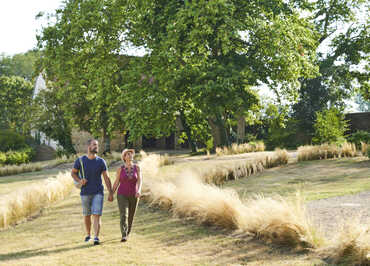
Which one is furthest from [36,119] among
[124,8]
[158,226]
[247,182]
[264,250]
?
[264,250]

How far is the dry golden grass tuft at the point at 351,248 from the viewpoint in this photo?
463 cm

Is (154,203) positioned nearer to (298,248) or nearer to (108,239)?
(108,239)

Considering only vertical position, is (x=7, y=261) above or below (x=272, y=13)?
below

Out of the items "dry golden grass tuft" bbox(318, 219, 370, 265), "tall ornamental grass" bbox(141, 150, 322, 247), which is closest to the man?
"tall ornamental grass" bbox(141, 150, 322, 247)

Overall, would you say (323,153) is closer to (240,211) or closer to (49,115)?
(240,211)

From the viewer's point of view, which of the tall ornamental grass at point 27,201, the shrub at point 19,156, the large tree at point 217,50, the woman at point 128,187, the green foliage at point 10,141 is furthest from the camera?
the green foliage at point 10,141

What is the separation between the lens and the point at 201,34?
→ 16516mm

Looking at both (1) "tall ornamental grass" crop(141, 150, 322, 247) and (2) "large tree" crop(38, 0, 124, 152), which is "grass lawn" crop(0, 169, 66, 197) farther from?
(1) "tall ornamental grass" crop(141, 150, 322, 247)

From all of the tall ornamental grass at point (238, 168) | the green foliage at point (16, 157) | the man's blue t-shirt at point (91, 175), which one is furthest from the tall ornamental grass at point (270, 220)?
the green foliage at point (16, 157)

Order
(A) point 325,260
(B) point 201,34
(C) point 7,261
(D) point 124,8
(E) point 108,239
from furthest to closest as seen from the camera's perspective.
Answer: (D) point 124,8
(B) point 201,34
(E) point 108,239
(C) point 7,261
(A) point 325,260

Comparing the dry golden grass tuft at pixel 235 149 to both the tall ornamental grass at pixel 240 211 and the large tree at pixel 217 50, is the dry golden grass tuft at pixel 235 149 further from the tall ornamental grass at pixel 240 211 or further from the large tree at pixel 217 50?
the tall ornamental grass at pixel 240 211

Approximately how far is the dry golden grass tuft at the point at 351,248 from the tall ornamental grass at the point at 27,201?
7.15m

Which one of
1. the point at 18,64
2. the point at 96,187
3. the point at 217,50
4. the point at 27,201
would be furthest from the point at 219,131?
the point at 18,64

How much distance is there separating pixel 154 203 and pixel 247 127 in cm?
2547
